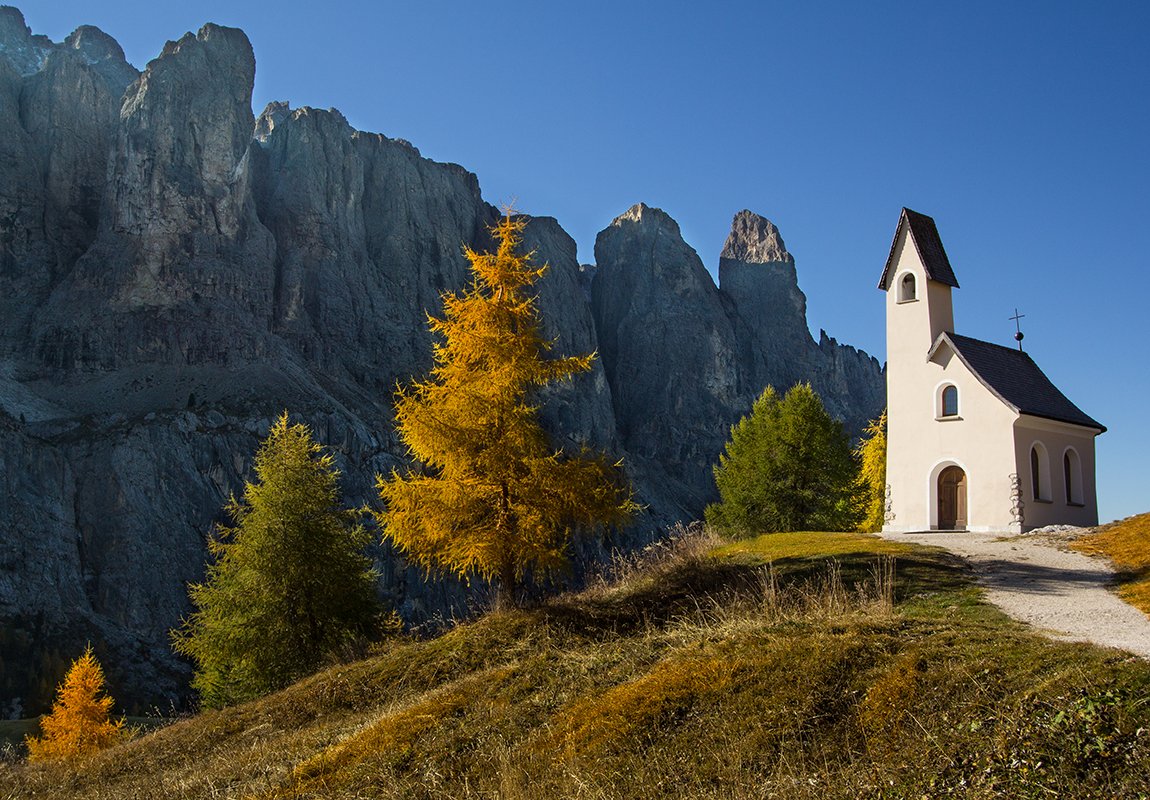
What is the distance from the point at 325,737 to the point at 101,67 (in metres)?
147

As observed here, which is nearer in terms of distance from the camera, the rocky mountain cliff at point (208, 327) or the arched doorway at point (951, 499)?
the arched doorway at point (951, 499)

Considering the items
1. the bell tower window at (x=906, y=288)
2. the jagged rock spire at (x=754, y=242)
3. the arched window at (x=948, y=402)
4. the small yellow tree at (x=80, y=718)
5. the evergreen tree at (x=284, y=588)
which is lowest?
the small yellow tree at (x=80, y=718)

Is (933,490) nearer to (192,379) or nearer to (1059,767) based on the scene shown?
(1059,767)

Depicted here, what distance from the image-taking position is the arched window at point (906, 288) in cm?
2911

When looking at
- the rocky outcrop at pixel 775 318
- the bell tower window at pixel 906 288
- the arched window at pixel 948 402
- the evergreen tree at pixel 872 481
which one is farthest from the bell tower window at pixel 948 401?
the rocky outcrop at pixel 775 318

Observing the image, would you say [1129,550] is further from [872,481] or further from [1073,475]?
[872,481]

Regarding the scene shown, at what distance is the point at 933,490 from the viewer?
2661 cm

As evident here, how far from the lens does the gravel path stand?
9.88 metres

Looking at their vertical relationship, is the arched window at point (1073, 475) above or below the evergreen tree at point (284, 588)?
above

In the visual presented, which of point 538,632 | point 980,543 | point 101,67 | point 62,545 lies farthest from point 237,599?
point 101,67

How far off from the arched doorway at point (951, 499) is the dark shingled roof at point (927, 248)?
6.52 meters

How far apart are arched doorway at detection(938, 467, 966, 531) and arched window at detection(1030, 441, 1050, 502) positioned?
1.91 m

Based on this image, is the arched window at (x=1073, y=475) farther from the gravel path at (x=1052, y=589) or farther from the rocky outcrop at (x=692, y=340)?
the rocky outcrop at (x=692, y=340)

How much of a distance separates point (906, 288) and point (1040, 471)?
7.29 metres
